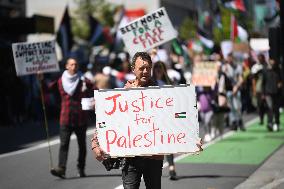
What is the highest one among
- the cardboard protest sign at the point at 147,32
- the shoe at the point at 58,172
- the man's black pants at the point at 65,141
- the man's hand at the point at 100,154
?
the cardboard protest sign at the point at 147,32

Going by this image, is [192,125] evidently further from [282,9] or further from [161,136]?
[282,9]

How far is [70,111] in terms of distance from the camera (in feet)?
35.7

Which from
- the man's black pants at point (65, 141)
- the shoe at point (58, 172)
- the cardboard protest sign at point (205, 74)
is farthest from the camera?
the cardboard protest sign at point (205, 74)

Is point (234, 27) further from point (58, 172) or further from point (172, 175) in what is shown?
point (58, 172)

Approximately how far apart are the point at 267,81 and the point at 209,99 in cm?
222

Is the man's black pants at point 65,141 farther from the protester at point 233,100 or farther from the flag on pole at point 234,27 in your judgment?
the flag on pole at point 234,27

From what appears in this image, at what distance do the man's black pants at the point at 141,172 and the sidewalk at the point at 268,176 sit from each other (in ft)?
11.3

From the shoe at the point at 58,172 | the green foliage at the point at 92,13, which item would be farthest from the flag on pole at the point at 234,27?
the green foliage at the point at 92,13

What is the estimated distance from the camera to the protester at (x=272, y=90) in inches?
715

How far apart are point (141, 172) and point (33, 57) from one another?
6450mm

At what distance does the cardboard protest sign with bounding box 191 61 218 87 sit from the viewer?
688 inches

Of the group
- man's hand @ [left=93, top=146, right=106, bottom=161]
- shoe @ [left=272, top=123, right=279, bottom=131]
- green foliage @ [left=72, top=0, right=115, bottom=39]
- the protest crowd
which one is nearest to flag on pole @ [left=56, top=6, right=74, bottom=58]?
the protest crowd

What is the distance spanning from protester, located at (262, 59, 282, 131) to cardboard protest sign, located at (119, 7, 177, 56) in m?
6.34

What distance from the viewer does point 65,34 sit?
26.0 metres
